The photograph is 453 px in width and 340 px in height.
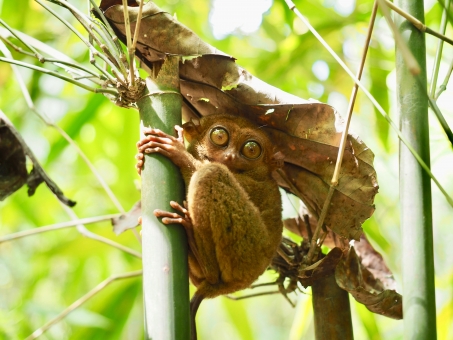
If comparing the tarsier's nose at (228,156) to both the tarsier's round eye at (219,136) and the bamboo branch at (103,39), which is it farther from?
the bamboo branch at (103,39)

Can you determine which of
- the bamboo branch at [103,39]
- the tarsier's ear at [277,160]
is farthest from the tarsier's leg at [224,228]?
the bamboo branch at [103,39]

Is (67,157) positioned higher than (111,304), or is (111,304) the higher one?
(67,157)

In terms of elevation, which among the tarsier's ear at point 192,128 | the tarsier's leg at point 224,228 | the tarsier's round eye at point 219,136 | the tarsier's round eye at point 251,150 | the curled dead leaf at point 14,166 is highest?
the tarsier's ear at point 192,128

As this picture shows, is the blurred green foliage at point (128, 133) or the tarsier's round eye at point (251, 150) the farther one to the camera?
the blurred green foliage at point (128, 133)

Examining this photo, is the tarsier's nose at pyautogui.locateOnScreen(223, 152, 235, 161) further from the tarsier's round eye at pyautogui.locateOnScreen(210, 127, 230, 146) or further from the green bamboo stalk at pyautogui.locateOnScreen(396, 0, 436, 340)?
the green bamboo stalk at pyautogui.locateOnScreen(396, 0, 436, 340)

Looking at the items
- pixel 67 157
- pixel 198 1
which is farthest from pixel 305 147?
pixel 67 157

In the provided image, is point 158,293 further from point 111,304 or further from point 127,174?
point 127,174

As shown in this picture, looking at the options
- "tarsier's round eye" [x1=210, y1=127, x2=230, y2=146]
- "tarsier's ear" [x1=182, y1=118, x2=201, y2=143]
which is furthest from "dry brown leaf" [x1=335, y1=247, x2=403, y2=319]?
"tarsier's ear" [x1=182, y1=118, x2=201, y2=143]
